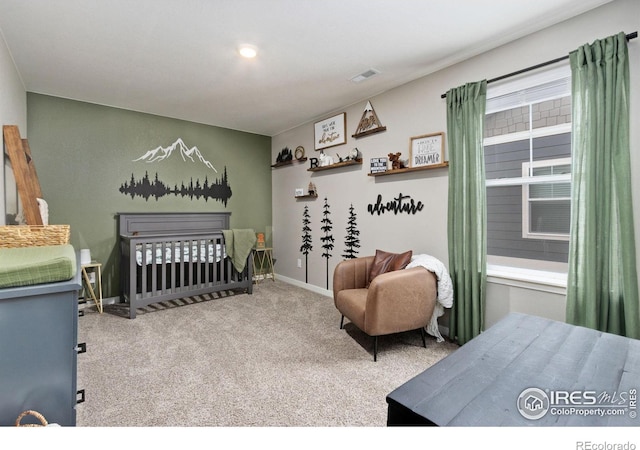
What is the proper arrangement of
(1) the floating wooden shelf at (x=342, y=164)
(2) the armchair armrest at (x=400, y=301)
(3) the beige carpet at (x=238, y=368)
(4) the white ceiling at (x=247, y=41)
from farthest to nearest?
(1) the floating wooden shelf at (x=342, y=164) < (2) the armchair armrest at (x=400, y=301) < (4) the white ceiling at (x=247, y=41) < (3) the beige carpet at (x=238, y=368)

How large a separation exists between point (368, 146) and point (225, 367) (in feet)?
8.70

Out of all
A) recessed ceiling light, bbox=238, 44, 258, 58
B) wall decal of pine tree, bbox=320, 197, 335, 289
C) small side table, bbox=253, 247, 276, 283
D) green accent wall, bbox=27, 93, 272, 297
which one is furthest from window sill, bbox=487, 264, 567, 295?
green accent wall, bbox=27, 93, 272, 297

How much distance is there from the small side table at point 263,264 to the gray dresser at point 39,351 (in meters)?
3.74

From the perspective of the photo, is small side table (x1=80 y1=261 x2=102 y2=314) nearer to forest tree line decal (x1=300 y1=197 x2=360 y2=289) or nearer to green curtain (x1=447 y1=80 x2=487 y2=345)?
forest tree line decal (x1=300 y1=197 x2=360 y2=289)

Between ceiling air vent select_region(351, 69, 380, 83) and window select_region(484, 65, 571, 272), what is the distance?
1009 millimetres

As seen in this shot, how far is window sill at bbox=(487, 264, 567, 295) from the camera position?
2129mm

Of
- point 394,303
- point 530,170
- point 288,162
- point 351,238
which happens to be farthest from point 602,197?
point 288,162

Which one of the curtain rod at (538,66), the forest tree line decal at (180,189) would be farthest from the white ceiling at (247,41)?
the forest tree line decal at (180,189)

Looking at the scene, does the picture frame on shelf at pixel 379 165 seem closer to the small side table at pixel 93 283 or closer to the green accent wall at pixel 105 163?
the green accent wall at pixel 105 163

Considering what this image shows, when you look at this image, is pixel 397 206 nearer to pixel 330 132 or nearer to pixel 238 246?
pixel 330 132

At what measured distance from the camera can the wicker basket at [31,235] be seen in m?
1.51

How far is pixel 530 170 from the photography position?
2359 mm

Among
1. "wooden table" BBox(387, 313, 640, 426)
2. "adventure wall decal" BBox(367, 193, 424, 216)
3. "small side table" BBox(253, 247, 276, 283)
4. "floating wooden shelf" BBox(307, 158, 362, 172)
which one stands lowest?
"small side table" BBox(253, 247, 276, 283)
